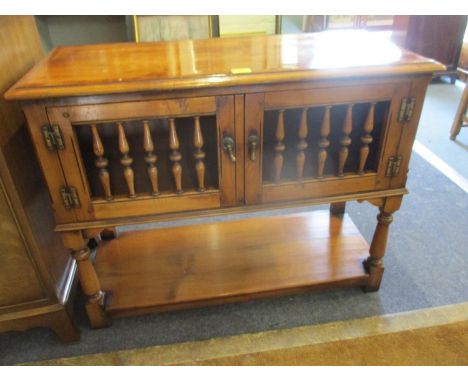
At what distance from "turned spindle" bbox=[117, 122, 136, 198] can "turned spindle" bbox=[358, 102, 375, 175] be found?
0.66 m

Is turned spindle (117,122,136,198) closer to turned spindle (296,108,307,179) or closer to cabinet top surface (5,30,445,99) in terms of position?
cabinet top surface (5,30,445,99)

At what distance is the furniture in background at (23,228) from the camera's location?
102 cm

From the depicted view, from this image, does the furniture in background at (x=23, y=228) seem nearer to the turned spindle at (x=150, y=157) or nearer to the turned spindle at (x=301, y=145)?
the turned spindle at (x=150, y=157)

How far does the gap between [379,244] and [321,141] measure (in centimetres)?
51

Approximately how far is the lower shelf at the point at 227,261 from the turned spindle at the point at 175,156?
502mm

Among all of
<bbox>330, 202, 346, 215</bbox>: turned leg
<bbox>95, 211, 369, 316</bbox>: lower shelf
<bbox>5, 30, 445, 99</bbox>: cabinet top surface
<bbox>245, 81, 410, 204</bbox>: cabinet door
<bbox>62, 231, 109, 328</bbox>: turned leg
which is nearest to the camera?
<bbox>5, 30, 445, 99</bbox>: cabinet top surface

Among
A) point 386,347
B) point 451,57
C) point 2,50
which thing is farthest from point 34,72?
point 451,57

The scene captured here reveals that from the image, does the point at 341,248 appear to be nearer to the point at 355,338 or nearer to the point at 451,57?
the point at 355,338

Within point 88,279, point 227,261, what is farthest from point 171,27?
point 88,279

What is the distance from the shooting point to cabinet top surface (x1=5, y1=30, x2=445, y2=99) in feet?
2.90

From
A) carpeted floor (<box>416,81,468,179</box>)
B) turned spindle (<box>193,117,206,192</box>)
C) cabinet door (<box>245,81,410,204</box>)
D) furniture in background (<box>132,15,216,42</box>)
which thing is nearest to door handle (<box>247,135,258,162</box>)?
cabinet door (<box>245,81,410,204</box>)

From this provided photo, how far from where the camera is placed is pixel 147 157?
99 centimetres

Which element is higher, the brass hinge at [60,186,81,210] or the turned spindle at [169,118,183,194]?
the turned spindle at [169,118,183,194]

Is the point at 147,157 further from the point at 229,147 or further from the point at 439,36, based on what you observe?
the point at 439,36
